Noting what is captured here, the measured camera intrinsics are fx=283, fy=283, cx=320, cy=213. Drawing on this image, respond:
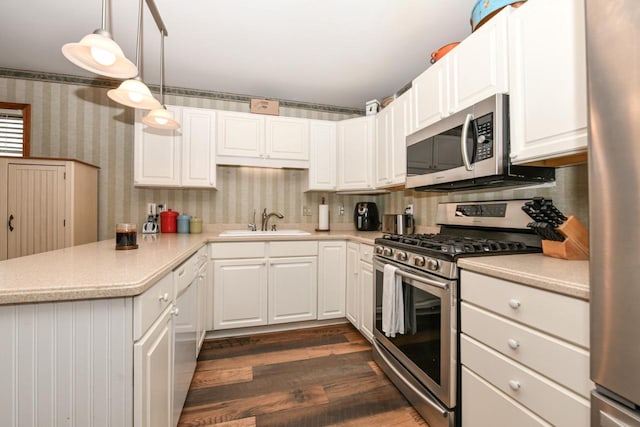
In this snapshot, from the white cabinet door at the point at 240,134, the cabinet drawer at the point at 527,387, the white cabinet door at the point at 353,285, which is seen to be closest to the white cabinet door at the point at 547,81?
the cabinet drawer at the point at 527,387

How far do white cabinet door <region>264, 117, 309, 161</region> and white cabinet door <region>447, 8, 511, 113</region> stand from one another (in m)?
1.63

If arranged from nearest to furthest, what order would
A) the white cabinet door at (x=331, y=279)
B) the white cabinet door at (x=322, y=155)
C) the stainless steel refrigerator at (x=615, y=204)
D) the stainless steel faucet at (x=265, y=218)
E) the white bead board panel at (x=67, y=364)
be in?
the stainless steel refrigerator at (x=615, y=204) < the white bead board panel at (x=67, y=364) < the white cabinet door at (x=331, y=279) < the white cabinet door at (x=322, y=155) < the stainless steel faucet at (x=265, y=218)

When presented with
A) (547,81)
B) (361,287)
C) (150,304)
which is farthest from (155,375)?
(547,81)

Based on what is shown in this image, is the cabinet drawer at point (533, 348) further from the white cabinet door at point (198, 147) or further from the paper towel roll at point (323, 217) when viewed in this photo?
the white cabinet door at point (198, 147)

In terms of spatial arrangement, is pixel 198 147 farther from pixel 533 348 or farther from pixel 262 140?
pixel 533 348

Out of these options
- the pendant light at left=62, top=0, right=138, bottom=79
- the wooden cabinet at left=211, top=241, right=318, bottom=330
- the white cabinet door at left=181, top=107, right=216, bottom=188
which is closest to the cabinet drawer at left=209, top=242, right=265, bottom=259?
the wooden cabinet at left=211, top=241, right=318, bottom=330

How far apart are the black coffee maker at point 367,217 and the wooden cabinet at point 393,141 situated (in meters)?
0.40

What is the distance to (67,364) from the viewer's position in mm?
846

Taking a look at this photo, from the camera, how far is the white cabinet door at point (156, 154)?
2682 millimetres

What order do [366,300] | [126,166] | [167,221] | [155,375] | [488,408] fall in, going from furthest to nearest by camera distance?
1. [126,166]
2. [167,221]
3. [366,300]
4. [488,408]
5. [155,375]

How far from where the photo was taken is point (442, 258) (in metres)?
1.43

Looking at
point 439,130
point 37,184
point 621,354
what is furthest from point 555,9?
point 37,184

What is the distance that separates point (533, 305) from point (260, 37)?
2.38 m

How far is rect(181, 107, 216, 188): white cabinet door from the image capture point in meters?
2.79
